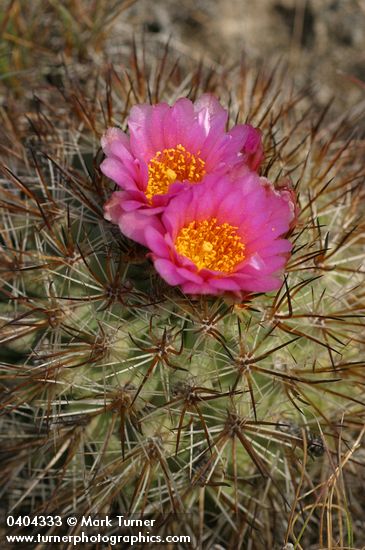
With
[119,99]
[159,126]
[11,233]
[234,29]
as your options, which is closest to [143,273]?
[159,126]

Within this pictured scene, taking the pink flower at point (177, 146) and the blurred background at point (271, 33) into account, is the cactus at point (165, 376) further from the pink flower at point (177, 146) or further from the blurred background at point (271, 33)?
the blurred background at point (271, 33)

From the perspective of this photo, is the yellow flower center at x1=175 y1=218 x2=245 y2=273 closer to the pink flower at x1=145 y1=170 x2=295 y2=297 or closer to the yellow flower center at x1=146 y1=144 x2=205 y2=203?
the pink flower at x1=145 y1=170 x2=295 y2=297

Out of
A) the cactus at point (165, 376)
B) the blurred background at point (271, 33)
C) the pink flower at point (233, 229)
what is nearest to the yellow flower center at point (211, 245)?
the pink flower at point (233, 229)

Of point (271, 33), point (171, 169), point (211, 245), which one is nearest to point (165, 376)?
point (211, 245)

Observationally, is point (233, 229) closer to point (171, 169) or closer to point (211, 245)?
point (211, 245)

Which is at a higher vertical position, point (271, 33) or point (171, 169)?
point (271, 33)
